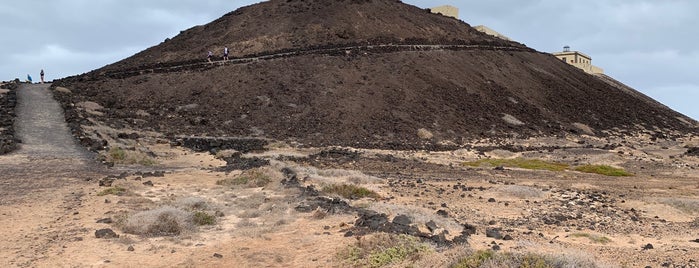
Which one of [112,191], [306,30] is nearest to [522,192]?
[112,191]

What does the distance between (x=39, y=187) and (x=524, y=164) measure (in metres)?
22.5

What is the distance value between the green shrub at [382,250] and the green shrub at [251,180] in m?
8.30

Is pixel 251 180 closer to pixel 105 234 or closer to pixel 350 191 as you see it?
pixel 350 191

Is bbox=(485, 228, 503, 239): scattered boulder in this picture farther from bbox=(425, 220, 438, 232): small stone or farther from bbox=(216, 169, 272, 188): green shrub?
bbox=(216, 169, 272, 188): green shrub

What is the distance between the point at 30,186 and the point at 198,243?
8.40 metres

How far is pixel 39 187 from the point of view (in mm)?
16219

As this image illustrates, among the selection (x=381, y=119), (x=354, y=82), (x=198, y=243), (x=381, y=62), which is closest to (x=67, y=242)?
(x=198, y=243)

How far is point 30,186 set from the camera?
16344 millimetres

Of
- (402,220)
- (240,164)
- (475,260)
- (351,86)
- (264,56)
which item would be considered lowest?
(240,164)

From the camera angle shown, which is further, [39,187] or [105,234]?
[39,187]

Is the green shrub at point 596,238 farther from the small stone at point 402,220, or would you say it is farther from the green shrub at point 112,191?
the green shrub at point 112,191

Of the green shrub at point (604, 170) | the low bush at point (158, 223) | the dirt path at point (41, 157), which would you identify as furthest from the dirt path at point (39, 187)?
the green shrub at point (604, 170)

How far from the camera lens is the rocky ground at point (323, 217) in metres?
9.77

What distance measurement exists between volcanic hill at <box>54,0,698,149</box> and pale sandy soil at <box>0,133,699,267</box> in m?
15.8
